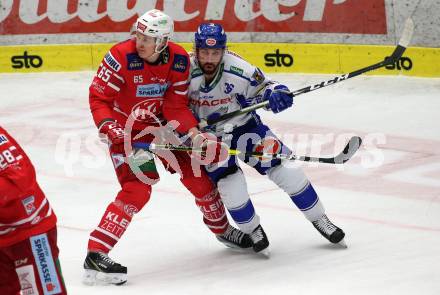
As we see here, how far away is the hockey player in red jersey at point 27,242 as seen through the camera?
150 inches

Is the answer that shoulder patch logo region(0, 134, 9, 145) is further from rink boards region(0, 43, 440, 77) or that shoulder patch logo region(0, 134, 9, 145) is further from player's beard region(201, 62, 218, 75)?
rink boards region(0, 43, 440, 77)

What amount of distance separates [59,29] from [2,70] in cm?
71

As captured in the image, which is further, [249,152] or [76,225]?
[76,225]

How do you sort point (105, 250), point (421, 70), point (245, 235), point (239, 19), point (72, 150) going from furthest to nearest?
point (239, 19) → point (421, 70) → point (72, 150) → point (245, 235) → point (105, 250)

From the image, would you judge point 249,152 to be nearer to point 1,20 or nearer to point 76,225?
point 76,225

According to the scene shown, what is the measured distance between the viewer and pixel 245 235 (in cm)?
564

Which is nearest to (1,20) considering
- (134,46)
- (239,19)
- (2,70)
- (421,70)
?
(2,70)

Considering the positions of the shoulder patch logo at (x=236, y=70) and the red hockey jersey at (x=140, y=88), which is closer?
the red hockey jersey at (x=140, y=88)

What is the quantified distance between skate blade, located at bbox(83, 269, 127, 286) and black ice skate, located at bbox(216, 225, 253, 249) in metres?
0.74

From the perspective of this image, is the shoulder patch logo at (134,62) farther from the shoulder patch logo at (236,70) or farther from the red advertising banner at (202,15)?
the red advertising banner at (202,15)

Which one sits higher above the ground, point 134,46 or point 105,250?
point 134,46

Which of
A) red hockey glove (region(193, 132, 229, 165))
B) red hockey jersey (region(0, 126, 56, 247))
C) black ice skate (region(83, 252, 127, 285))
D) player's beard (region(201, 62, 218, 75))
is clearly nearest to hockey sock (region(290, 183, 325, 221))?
red hockey glove (region(193, 132, 229, 165))

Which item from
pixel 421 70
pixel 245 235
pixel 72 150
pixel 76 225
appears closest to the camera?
pixel 245 235

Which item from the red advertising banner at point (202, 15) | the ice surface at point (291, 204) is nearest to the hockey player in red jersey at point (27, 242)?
the ice surface at point (291, 204)
